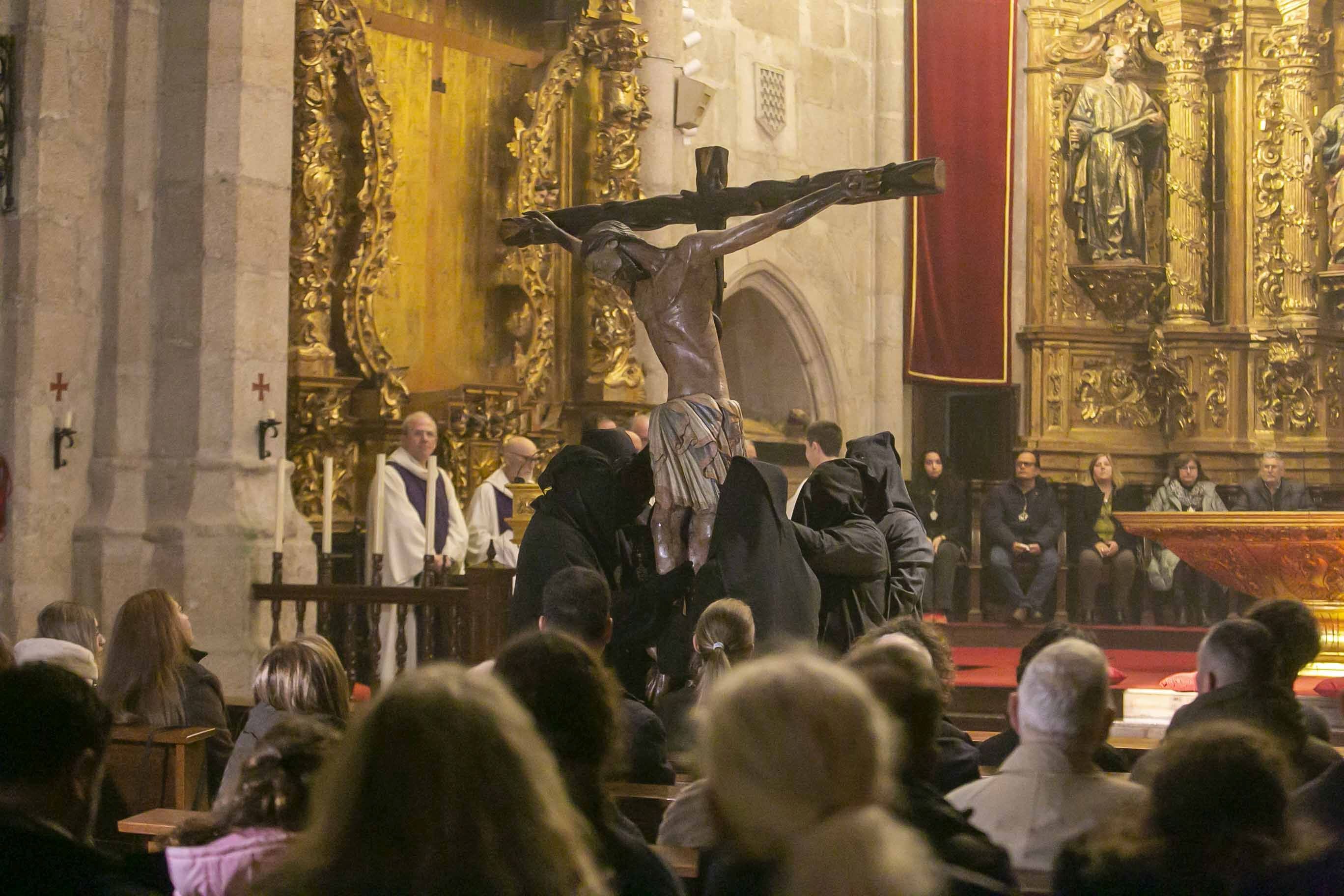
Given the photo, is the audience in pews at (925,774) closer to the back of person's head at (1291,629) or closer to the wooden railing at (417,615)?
the back of person's head at (1291,629)

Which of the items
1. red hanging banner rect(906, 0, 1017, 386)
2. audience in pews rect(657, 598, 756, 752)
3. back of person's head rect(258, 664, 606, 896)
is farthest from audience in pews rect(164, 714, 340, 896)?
red hanging banner rect(906, 0, 1017, 386)

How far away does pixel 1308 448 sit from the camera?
49.1 feet

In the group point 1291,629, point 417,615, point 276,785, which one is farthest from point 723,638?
point 417,615

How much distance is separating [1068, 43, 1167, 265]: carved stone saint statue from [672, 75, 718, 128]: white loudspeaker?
180 inches

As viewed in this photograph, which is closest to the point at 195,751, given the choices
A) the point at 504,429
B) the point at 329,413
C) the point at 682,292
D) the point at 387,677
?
the point at 682,292

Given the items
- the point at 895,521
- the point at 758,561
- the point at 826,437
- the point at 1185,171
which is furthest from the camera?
the point at 1185,171

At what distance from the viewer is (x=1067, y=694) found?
2.99 meters

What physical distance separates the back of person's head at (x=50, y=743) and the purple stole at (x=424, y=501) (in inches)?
251

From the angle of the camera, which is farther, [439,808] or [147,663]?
[147,663]

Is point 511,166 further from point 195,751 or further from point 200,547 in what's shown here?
point 195,751

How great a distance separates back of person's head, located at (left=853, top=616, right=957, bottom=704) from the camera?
4227 millimetres

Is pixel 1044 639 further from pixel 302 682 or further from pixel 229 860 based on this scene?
pixel 229 860

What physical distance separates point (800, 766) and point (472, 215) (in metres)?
9.48

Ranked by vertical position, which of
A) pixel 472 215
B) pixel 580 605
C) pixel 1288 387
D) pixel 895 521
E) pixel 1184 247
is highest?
pixel 1184 247
